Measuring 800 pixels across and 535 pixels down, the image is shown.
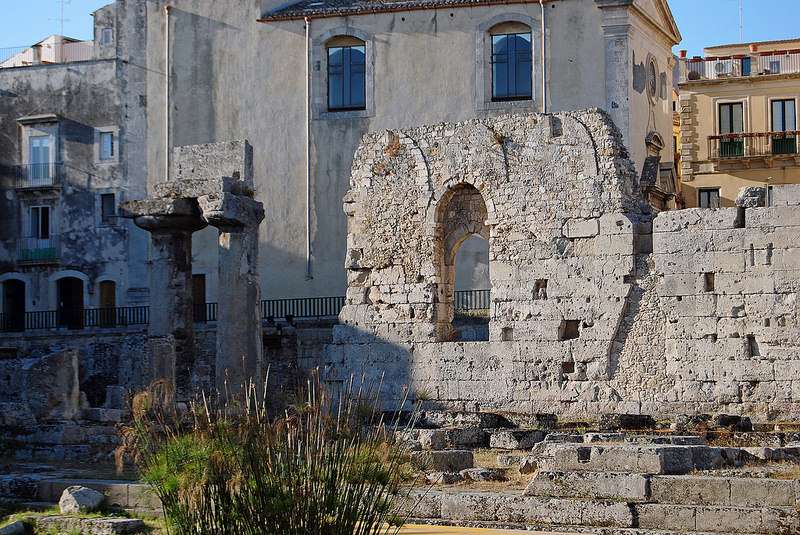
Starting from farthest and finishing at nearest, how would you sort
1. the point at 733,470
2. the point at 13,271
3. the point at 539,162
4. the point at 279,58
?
the point at 13,271
the point at 279,58
the point at 539,162
the point at 733,470

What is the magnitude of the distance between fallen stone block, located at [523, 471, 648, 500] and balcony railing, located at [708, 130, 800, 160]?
24.0 metres

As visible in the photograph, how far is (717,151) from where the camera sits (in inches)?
1308

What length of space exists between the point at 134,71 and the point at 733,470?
2667cm

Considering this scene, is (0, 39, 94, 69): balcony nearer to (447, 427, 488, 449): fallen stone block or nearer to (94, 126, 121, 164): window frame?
(94, 126, 121, 164): window frame

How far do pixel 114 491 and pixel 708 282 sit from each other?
9.05 meters

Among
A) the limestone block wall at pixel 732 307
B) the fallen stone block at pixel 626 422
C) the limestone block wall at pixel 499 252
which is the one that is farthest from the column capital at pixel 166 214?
the fallen stone block at pixel 626 422

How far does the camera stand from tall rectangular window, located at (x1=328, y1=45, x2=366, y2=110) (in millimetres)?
31578

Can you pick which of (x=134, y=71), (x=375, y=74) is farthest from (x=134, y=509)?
(x=134, y=71)

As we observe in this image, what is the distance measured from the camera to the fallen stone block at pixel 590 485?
401 inches

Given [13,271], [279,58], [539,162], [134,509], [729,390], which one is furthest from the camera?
[13,271]

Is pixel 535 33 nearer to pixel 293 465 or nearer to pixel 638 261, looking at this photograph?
pixel 638 261

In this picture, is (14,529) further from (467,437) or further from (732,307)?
(732,307)

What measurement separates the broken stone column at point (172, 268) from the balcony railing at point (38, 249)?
603 inches

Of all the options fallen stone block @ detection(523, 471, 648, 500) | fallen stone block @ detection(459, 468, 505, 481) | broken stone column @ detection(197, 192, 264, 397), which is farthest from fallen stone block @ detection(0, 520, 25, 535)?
broken stone column @ detection(197, 192, 264, 397)
